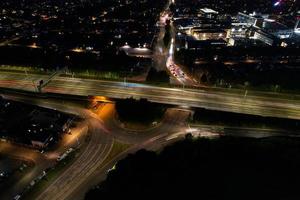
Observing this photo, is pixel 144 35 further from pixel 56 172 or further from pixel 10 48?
pixel 56 172

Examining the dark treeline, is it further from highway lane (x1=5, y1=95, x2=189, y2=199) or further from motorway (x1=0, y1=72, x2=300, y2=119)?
motorway (x1=0, y1=72, x2=300, y2=119)

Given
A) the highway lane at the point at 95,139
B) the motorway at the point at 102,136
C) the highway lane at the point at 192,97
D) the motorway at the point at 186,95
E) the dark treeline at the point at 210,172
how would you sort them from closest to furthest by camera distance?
the dark treeline at the point at 210,172, the highway lane at the point at 95,139, the motorway at the point at 102,136, the highway lane at the point at 192,97, the motorway at the point at 186,95

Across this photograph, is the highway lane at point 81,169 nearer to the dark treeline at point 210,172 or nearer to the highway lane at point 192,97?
the dark treeline at point 210,172

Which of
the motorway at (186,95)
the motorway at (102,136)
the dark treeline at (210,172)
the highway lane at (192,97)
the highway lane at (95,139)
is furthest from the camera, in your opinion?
the motorway at (186,95)

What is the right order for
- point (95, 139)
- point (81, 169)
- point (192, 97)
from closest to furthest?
point (81, 169)
point (95, 139)
point (192, 97)

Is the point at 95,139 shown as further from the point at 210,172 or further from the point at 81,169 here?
the point at 210,172

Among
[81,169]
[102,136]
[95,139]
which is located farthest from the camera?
[102,136]

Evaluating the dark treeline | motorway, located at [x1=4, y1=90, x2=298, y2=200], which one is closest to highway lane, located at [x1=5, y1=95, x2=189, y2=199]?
motorway, located at [x1=4, y1=90, x2=298, y2=200]

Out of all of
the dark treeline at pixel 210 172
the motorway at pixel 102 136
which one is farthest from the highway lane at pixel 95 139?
the dark treeline at pixel 210 172

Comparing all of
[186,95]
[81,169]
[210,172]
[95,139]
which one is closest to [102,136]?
[95,139]

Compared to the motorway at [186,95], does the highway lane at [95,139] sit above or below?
below
